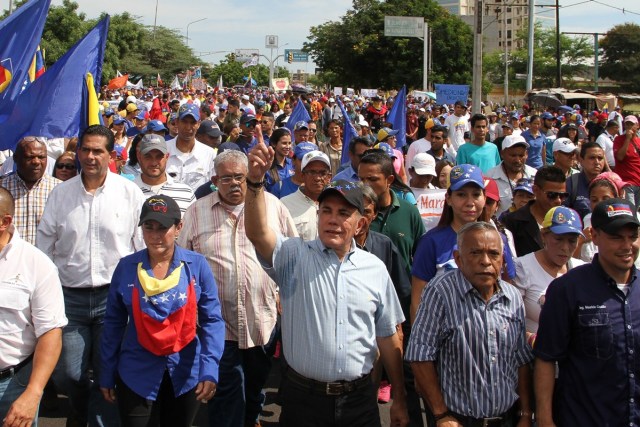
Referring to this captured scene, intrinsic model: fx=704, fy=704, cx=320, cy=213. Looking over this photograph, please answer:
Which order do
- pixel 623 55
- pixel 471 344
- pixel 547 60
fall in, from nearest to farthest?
pixel 471 344 < pixel 623 55 < pixel 547 60

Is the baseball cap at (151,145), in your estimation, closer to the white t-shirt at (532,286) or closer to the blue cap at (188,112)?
the blue cap at (188,112)

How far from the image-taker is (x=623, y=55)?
78562 millimetres

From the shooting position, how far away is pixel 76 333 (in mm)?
4379

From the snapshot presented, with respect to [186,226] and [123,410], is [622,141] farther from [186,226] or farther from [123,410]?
[123,410]

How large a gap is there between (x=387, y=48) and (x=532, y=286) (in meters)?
45.2

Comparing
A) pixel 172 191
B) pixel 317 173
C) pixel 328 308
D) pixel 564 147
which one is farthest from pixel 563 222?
pixel 564 147

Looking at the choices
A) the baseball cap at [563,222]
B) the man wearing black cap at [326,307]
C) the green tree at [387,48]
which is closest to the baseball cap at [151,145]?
the man wearing black cap at [326,307]

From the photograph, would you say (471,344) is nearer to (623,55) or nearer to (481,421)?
(481,421)

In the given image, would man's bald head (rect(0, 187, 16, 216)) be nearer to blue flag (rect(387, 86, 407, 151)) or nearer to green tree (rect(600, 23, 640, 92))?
blue flag (rect(387, 86, 407, 151))

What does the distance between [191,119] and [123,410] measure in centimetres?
396

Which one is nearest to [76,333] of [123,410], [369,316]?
[123,410]

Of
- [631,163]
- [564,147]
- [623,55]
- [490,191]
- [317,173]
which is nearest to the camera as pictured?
[490,191]

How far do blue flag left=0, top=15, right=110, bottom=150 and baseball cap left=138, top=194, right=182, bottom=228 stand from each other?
284cm

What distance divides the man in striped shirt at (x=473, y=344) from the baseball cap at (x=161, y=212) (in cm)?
136
